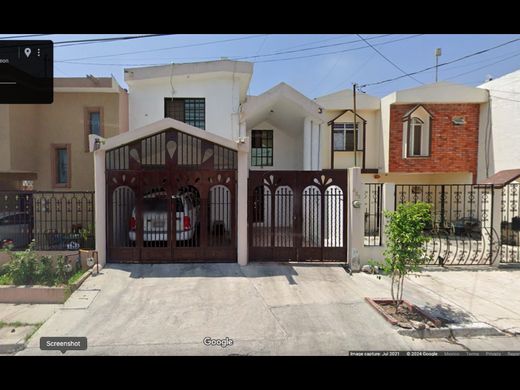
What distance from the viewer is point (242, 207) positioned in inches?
267

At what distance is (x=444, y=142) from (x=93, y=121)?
14.1 meters

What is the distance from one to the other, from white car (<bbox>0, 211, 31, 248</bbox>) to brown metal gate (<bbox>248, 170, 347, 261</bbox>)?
17.7 ft

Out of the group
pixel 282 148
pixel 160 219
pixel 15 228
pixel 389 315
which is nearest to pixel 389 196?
pixel 389 315

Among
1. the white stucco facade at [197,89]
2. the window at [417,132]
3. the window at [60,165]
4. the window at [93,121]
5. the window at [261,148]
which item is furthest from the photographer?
the window at [261,148]

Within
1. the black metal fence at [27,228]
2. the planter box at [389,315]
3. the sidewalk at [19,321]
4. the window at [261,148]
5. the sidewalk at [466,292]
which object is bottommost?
the sidewalk at [19,321]

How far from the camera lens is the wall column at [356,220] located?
675 cm

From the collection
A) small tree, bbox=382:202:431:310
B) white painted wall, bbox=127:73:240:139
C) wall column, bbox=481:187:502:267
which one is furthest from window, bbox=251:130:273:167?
small tree, bbox=382:202:431:310

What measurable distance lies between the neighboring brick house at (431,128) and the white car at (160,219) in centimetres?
897

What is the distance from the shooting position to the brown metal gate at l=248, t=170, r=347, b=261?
6984mm

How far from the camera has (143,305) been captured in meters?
4.95

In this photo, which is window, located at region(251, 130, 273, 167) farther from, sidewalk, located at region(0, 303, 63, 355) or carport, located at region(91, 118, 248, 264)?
sidewalk, located at region(0, 303, 63, 355)

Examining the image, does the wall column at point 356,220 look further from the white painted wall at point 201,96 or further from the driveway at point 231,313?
the white painted wall at point 201,96

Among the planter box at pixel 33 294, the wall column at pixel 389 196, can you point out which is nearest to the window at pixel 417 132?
the wall column at pixel 389 196

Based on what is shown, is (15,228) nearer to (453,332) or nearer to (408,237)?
(408,237)
